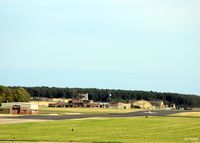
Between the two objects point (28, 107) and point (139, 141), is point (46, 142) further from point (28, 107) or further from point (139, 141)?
point (28, 107)

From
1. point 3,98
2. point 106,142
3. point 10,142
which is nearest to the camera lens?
point 10,142

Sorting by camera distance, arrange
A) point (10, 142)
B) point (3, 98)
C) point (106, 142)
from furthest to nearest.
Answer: point (3, 98), point (106, 142), point (10, 142)

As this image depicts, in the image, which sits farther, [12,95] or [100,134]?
[12,95]

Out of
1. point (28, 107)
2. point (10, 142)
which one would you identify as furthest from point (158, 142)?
point (28, 107)

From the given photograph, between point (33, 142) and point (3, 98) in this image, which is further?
point (3, 98)

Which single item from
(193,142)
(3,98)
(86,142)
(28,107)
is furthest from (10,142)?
(3,98)

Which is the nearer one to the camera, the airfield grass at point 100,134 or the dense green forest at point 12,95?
the airfield grass at point 100,134

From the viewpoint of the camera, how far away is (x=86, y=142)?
44.8 meters

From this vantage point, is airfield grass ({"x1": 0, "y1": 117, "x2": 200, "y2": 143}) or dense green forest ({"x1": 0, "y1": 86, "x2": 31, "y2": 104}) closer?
airfield grass ({"x1": 0, "y1": 117, "x2": 200, "y2": 143})

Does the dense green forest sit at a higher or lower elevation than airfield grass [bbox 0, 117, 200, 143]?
higher

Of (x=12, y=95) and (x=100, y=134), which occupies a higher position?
(x=12, y=95)

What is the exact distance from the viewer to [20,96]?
6885 inches

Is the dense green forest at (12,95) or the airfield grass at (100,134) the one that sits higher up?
the dense green forest at (12,95)

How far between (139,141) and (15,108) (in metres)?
83.1
